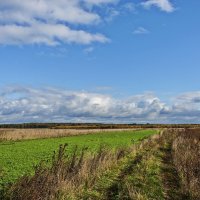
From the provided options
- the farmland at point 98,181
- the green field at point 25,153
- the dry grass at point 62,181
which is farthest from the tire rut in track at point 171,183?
the green field at point 25,153

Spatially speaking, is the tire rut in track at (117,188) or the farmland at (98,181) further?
the tire rut in track at (117,188)

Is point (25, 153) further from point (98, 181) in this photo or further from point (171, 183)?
point (171, 183)

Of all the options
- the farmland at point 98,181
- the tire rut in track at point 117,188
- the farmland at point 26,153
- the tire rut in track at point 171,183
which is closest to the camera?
the farmland at point 98,181

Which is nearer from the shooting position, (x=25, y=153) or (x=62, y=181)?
(x=62, y=181)

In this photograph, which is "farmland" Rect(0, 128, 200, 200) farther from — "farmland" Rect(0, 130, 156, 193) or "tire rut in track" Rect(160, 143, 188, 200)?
"farmland" Rect(0, 130, 156, 193)

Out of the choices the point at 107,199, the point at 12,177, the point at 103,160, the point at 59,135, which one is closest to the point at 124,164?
the point at 103,160

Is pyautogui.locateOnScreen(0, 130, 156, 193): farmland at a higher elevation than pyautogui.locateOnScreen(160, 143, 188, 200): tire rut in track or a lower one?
higher

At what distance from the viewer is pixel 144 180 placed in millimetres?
15023

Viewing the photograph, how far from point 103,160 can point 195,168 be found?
143 inches

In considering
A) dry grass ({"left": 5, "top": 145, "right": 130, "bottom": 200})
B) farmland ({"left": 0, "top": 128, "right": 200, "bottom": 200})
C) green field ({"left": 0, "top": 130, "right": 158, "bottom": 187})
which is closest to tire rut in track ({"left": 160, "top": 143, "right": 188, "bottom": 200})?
farmland ({"left": 0, "top": 128, "right": 200, "bottom": 200})

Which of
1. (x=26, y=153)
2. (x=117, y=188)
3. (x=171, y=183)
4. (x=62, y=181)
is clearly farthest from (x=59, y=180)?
(x=26, y=153)

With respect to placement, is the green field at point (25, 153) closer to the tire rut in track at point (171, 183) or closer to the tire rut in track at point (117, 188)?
the tire rut in track at point (117, 188)

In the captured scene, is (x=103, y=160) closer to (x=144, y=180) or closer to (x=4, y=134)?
(x=144, y=180)

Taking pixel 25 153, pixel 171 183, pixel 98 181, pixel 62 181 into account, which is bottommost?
pixel 171 183
